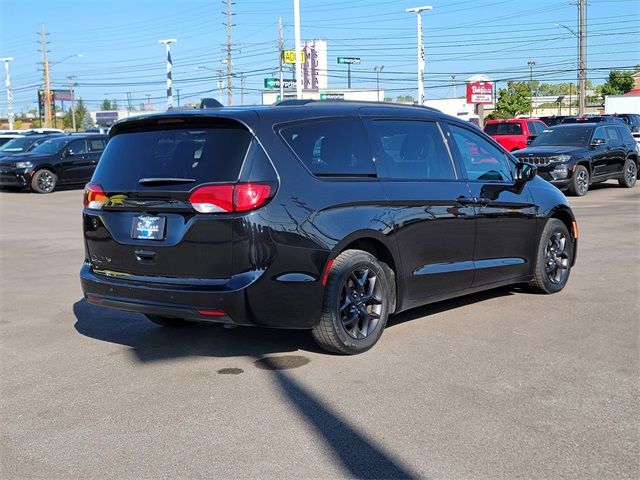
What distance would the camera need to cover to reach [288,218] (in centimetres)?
507

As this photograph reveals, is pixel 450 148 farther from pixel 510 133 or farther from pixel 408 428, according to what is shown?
pixel 510 133

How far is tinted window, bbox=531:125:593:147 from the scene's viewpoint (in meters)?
19.2

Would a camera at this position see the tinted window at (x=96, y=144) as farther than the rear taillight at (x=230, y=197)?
Yes

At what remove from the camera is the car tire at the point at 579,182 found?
18.3 meters

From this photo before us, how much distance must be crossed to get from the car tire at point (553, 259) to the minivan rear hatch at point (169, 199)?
368cm

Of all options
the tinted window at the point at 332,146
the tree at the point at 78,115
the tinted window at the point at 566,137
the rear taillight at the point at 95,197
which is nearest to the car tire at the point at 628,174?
the tinted window at the point at 566,137

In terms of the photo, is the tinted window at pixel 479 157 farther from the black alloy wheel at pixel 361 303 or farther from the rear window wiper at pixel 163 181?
the rear window wiper at pixel 163 181

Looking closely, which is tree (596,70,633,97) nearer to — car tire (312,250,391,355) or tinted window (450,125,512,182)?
tinted window (450,125,512,182)

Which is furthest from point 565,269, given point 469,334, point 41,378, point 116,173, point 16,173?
point 16,173

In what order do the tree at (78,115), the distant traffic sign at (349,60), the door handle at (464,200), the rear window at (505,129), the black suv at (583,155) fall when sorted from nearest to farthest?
the door handle at (464,200)
the black suv at (583,155)
the rear window at (505,129)
the distant traffic sign at (349,60)
the tree at (78,115)

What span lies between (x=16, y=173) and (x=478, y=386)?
20.9 metres

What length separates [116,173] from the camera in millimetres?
5633

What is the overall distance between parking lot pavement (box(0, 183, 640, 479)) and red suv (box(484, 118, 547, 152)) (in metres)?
20.0

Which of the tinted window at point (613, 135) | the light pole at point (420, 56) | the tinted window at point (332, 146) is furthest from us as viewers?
the light pole at point (420, 56)
